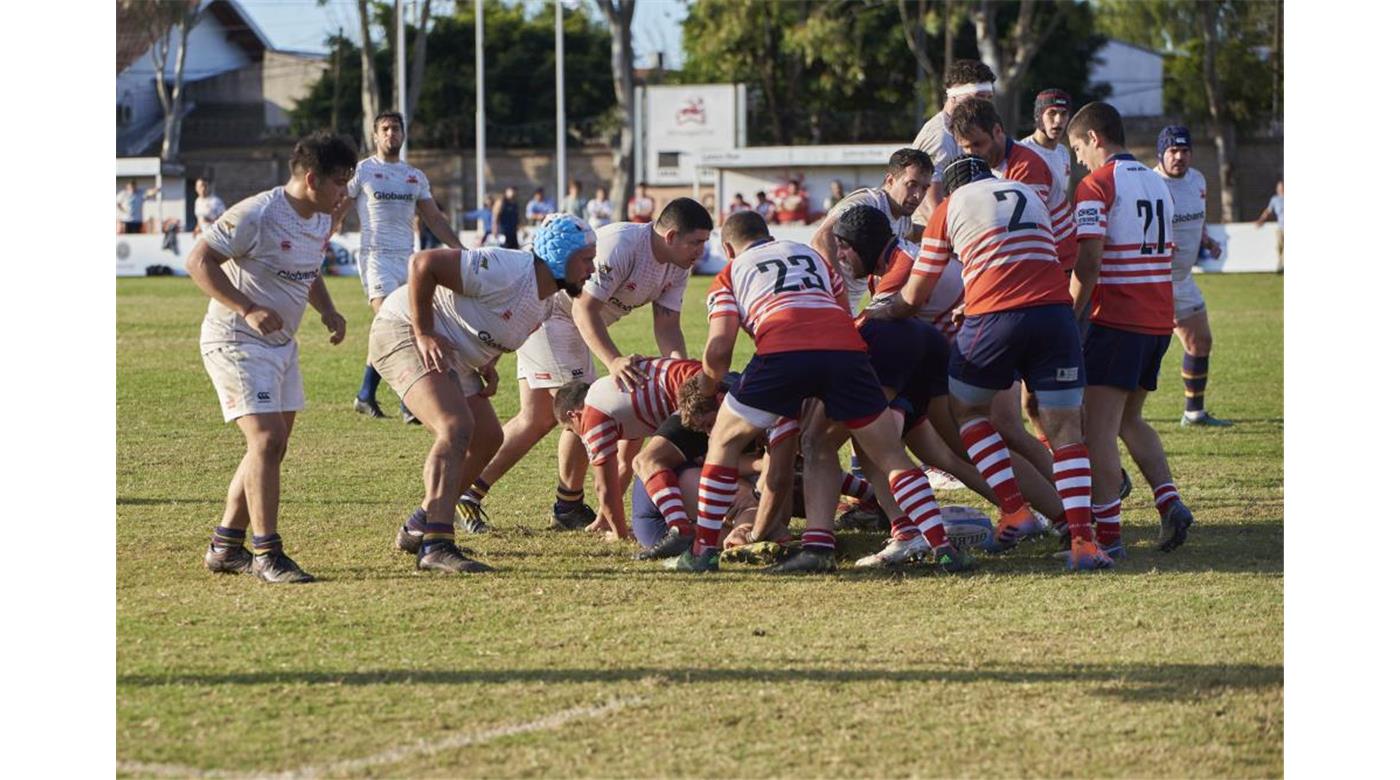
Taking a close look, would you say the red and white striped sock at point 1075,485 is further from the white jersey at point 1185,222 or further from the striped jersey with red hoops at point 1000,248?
the white jersey at point 1185,222

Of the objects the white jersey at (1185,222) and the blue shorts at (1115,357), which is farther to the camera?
the white jersey at (1185,222)

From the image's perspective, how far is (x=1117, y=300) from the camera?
8.09 metres

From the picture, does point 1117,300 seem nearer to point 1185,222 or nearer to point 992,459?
point 992,459

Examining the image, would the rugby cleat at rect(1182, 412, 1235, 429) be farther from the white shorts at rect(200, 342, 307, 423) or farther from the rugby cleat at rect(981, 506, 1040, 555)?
the white shorts at rect(200, 342, 307, 423)

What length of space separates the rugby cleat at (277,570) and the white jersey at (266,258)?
938 mm

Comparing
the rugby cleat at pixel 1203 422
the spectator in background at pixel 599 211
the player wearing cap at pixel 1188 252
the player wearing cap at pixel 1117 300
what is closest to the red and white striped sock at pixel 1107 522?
the player wearing cap at pixel 1117 300

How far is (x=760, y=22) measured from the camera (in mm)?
55406

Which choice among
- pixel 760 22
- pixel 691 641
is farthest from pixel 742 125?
pixel 691 641

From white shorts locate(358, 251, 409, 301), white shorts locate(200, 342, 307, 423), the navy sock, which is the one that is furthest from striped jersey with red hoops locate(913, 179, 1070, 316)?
the navy sock

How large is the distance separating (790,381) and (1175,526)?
212 centimetres

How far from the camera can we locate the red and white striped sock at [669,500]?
804 cm

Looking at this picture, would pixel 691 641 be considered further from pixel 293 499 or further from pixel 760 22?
pixel 760 22

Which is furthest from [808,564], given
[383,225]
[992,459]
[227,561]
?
[383,225]

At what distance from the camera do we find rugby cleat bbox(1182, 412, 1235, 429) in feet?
43.0
